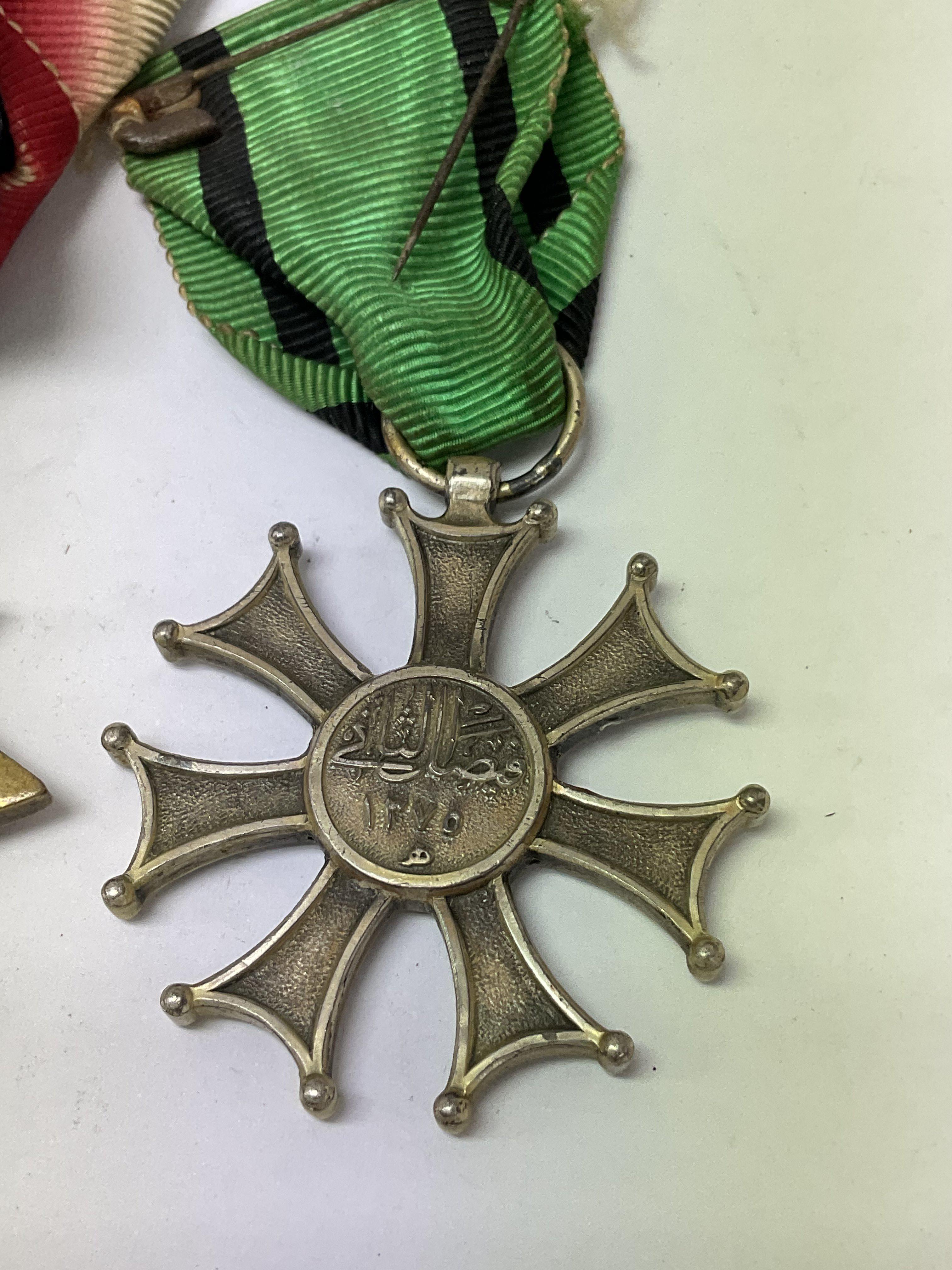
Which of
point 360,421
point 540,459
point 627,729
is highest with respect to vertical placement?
point 360,421

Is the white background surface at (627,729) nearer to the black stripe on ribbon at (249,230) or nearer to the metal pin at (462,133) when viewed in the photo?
the black stripe on ribbon at (249,230)

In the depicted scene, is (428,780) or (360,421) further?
(360,421)

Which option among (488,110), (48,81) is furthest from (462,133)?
(48,81)

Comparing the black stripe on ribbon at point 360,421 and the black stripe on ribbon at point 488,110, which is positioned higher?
the black stripe on ribbon at point 488,110

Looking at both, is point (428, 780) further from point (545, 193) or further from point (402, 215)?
point (545, 193)

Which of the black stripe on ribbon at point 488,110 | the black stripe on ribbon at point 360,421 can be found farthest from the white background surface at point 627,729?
the black stripe on ribbon at point 488,110

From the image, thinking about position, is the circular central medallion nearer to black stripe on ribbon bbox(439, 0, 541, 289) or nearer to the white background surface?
the white background surface
